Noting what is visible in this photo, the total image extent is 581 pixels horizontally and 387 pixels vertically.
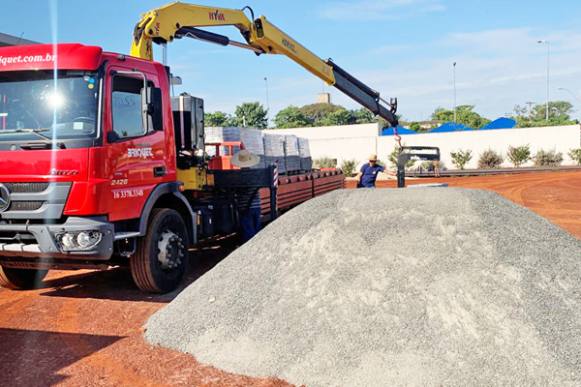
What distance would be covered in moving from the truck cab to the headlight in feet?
0.04

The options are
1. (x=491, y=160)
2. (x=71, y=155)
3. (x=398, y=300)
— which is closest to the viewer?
(x=398, y=300)

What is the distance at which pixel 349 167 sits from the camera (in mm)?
37812

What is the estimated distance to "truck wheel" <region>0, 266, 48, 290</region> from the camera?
7.90 m

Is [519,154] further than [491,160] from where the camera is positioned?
No

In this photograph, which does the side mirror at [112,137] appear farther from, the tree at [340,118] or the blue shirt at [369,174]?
the tree at [340,118]

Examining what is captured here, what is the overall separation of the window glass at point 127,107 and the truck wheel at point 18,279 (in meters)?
3.05

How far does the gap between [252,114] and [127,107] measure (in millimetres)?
67341

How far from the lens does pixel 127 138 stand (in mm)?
6652

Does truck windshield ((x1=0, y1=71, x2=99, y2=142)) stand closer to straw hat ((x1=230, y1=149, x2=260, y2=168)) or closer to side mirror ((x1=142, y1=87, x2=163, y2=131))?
side mirror ((x1=142, y1=87, x2=163, y2=131))

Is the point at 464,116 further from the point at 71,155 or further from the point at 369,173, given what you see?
the point at 71,155

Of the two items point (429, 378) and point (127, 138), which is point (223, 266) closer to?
point (127, 138)

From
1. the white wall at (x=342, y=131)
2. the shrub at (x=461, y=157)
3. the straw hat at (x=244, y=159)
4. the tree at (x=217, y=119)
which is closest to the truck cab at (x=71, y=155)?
the straw hat at (x=244, y=159)

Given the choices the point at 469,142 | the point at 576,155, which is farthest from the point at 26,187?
the point at 576,155

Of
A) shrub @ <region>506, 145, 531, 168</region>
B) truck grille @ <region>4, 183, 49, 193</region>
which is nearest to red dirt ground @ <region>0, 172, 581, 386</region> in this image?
truck grille @ <region>4, 183, 49, 193</region>
